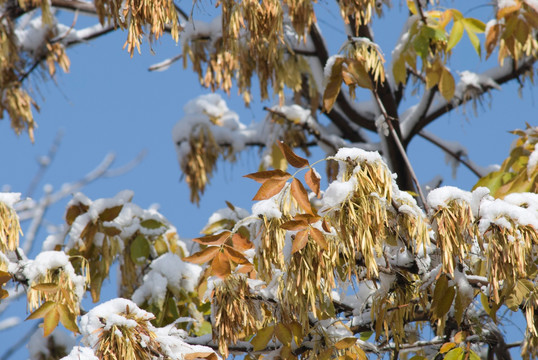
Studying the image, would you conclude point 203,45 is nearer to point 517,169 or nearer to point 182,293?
point 182,293

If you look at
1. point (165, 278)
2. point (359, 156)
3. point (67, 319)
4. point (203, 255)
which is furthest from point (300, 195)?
point (165, 278)

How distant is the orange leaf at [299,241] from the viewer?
1598 millimetres

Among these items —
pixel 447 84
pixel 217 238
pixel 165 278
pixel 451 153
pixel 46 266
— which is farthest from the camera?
pixel 451 153

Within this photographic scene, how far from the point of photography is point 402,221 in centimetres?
176

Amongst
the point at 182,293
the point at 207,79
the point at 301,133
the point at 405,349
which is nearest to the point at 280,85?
the point at 207,79

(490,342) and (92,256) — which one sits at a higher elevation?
(92,256)

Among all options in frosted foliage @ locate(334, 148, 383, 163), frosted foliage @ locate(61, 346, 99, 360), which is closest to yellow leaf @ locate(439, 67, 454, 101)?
frosted foliage @ locate(334, 148, 383, 163)

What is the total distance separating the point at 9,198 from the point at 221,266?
30.9 inches

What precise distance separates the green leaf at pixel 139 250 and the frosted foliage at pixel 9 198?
879mm

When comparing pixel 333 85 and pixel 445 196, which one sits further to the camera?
pixel 333 85

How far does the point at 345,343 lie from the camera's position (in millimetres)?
1811

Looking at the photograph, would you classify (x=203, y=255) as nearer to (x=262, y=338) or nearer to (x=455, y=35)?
(x=262, y=338)

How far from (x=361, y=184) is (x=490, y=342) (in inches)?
34.4

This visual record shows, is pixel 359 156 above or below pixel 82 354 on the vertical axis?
above
